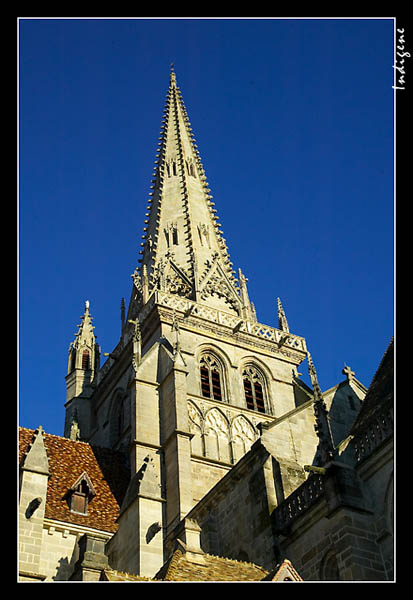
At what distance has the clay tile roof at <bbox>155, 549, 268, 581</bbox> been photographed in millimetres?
12172

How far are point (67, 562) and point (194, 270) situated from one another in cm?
1681

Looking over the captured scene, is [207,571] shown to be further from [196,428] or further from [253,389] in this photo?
[253,389]

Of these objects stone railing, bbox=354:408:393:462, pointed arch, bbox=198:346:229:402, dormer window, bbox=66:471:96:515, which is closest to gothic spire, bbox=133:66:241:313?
pointed arch, bbox=198:346:229:402

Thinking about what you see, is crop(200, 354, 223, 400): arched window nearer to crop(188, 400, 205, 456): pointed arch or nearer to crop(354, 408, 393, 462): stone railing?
crop(188, 400, 205, 456): pointed arch

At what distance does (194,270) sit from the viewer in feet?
109

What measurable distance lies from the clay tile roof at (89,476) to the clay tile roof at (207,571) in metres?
7.15

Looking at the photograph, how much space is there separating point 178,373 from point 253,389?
5.35m

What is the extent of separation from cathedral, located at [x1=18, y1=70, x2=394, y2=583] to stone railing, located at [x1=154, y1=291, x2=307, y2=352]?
0.06 m

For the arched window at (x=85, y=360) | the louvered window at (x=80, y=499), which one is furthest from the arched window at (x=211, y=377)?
the arched window at (x=85, y=360)

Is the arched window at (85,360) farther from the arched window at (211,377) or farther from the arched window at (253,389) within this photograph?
the arched window at (253,389)

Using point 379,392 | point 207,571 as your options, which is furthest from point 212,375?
point 207,571

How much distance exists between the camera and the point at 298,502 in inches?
582

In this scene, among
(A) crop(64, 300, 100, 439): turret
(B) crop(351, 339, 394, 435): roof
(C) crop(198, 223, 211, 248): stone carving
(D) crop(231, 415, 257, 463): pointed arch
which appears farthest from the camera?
(C) crop(198, 223, 211, 248): stone carving
